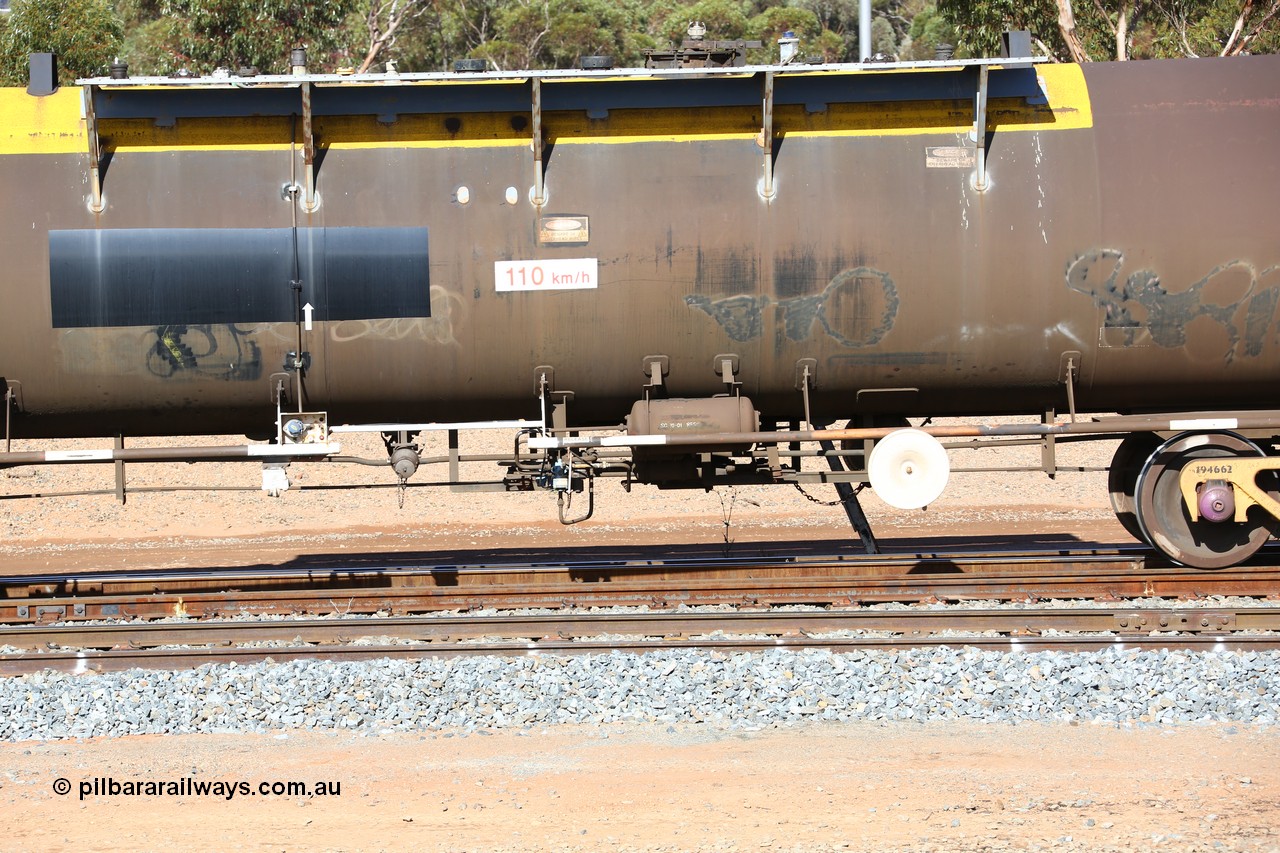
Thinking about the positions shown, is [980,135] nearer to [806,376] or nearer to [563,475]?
[806,376]

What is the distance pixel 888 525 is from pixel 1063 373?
6999 millimetres

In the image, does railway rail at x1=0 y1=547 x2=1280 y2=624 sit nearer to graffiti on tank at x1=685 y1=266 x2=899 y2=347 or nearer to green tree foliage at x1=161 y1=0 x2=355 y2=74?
graffiti on tank at x1=685 y1=266 x2=899 y2=347

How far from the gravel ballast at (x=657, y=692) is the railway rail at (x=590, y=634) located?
0.85 ft

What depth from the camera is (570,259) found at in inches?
384

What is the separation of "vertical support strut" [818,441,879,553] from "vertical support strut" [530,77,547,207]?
3.05 meters

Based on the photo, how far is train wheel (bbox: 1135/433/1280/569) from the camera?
1045cm

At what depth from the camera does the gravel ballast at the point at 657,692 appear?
26.9ft

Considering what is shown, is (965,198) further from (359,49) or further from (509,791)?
(359,49)

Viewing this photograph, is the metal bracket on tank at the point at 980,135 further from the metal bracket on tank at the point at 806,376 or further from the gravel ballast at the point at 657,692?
the gravel ballast at the point at 657,692

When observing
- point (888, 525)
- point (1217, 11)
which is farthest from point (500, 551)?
point (1217, 11)

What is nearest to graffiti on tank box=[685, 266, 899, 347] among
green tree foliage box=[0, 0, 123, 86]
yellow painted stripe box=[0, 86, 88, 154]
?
yellow painted stripe box=[0, 86, 88, 154]

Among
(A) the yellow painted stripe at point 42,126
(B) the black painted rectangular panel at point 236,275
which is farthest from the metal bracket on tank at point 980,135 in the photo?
(A) the yellow painted stripe at point 42,126

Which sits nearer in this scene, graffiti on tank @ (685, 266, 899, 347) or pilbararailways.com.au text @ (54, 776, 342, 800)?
pilbararailways.com.au text @ (54, 776, 342, 800)

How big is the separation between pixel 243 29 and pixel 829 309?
75.2ft
